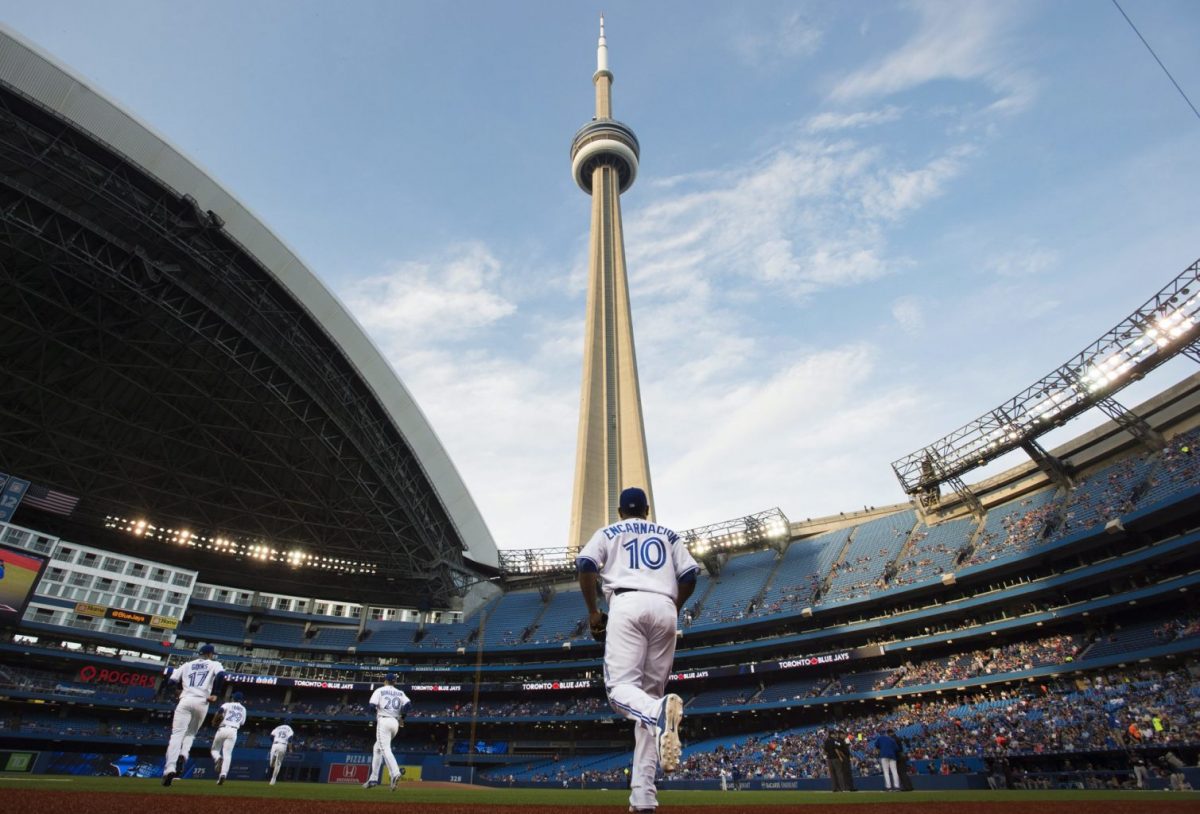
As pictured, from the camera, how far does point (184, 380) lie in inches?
1447

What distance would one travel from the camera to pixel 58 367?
120 feet

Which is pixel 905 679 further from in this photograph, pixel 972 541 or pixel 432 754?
pixel 432 754

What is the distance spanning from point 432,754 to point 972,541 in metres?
40.9

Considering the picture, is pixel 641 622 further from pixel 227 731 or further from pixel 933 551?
pixel 933 551

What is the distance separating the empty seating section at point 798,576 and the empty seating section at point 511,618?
20.7 meters

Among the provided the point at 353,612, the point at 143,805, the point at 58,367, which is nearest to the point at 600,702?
the point at 353,612

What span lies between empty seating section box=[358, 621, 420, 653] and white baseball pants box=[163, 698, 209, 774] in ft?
158

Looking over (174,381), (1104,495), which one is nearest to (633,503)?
(1104,495)

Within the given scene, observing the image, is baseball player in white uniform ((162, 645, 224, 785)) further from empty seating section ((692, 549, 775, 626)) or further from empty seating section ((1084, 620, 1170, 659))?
empty seating section ((692, 549, 775, 626))

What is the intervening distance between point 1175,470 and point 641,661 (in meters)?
38.0

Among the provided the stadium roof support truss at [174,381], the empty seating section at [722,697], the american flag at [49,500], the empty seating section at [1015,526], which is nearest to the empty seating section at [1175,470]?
the empty seating section at [1015,526]

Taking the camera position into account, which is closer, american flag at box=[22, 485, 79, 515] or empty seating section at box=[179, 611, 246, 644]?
american flag at box=[22, 485, 79, 515]

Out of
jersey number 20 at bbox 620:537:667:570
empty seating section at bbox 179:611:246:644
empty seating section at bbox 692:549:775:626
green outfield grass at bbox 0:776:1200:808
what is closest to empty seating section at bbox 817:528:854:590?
empty seating section at bbox 692:549:775:626

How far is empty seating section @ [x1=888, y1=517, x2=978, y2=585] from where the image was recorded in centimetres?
3997
